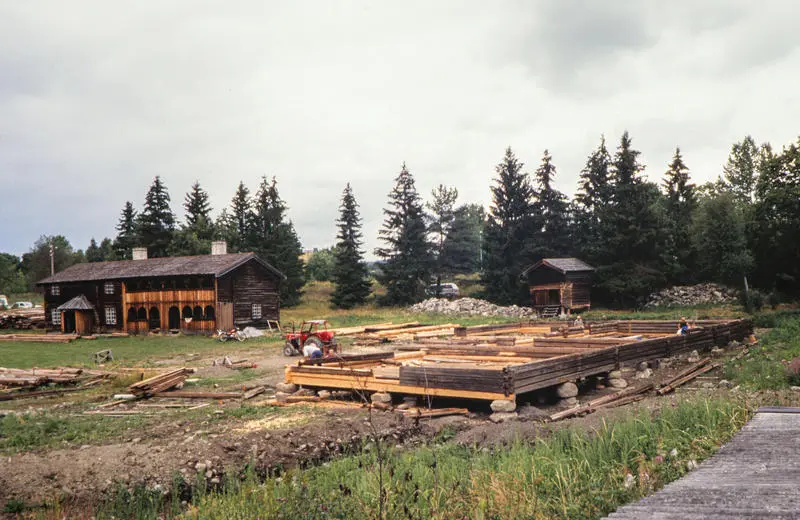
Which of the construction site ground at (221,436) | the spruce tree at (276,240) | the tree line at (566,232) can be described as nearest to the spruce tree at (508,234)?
the tree line at (566,232)

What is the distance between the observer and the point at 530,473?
644cm

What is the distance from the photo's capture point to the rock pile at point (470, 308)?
46.5 metres

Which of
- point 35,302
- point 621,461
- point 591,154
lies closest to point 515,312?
point 591,154

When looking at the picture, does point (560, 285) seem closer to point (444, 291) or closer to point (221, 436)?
point (444, 291)

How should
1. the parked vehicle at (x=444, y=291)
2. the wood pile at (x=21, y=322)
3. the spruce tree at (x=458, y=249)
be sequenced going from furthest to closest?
the spruce tree at (x=458, y=249)
the parked vehicle at (x=444, y=291)
the wood pile at (x=21, y=322)

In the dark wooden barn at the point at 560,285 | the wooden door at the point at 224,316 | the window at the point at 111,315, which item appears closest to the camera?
the wooden door at the point at 224,316

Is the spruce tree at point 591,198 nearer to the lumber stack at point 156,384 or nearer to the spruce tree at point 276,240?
the spruce tree at point 276,240

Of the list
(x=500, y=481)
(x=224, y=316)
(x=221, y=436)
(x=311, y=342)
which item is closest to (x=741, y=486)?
(x=500, y=481)

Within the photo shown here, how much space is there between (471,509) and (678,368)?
1324 centimetres

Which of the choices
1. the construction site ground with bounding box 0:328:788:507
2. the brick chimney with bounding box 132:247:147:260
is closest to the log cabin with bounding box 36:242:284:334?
the brick chimney with bounding box 132:247:147:260

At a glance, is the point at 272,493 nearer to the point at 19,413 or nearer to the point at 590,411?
the point at 590,411

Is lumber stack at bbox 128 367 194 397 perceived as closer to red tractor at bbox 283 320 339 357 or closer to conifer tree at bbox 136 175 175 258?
red tractor at bbox 283 320 339 357

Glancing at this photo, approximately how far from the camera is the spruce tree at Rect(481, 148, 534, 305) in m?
52.1

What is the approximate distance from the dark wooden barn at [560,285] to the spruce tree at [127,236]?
1741 inches
